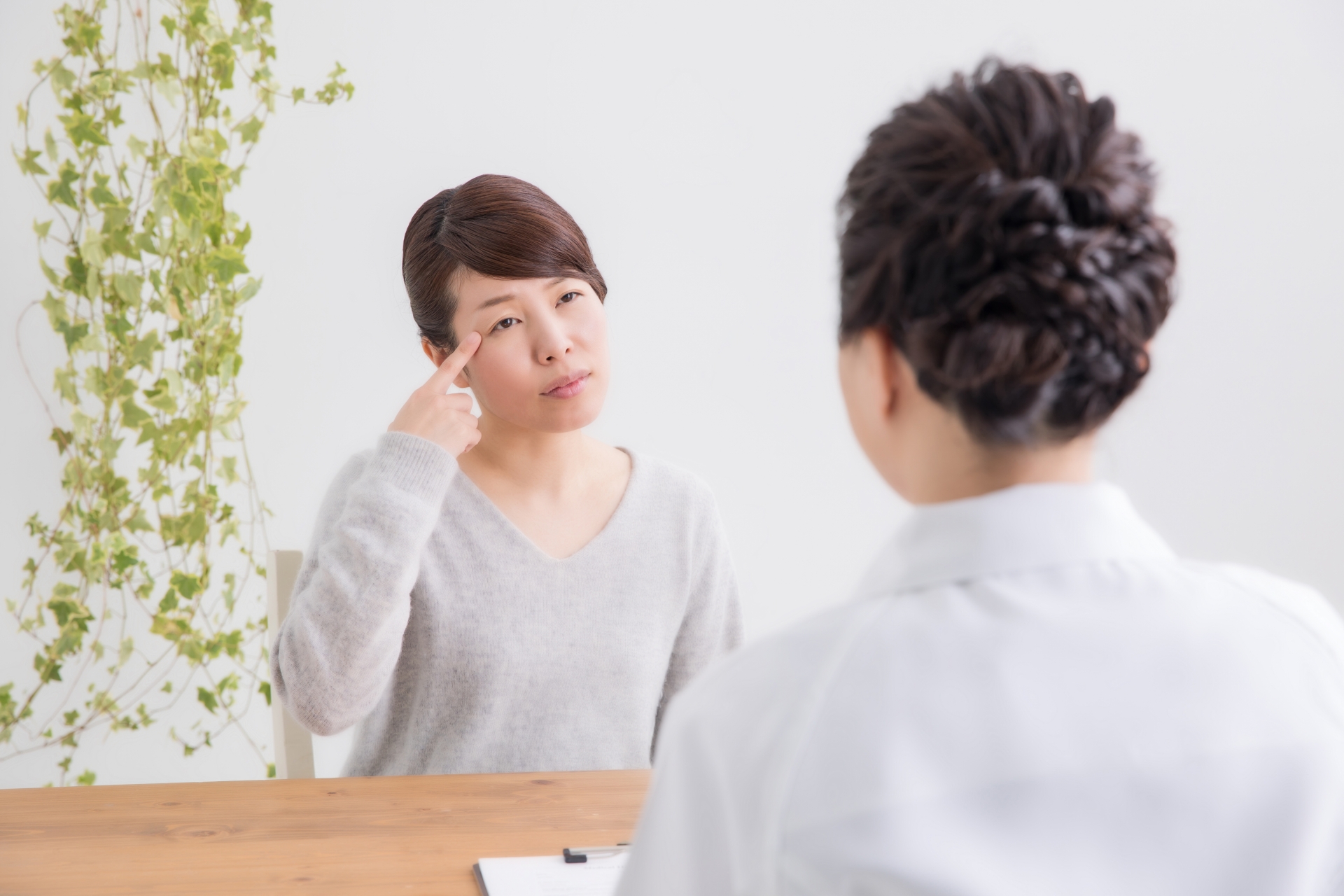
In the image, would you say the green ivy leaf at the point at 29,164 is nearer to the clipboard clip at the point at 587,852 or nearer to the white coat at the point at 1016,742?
the clipboard clip at the point at 587,852

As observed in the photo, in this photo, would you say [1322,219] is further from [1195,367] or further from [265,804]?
[265,804]

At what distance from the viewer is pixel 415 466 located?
1367 mm

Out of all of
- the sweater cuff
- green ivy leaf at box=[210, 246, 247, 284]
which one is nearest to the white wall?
green ivy leaf at box=[210, 246, 247, 284]

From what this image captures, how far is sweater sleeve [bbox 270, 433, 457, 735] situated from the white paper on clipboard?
13.2 inches

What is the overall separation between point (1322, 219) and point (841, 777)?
Result: 2.93 m

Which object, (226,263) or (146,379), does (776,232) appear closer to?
(226,263)

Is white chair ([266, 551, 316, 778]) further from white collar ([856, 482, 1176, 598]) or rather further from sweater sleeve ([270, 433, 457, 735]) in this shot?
white collar ([856, 482, 1176, 598])

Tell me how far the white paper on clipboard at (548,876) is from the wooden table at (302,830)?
0.02 meters

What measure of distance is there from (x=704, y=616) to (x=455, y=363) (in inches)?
19.7

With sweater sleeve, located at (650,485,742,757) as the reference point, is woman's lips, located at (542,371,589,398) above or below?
above

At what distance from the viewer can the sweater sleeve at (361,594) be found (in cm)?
129

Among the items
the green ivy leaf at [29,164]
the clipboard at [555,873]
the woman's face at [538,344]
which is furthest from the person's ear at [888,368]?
the green ivy leaf at [29,164]

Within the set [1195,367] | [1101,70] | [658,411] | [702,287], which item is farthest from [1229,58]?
[658,411]

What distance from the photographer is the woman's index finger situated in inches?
54.9
